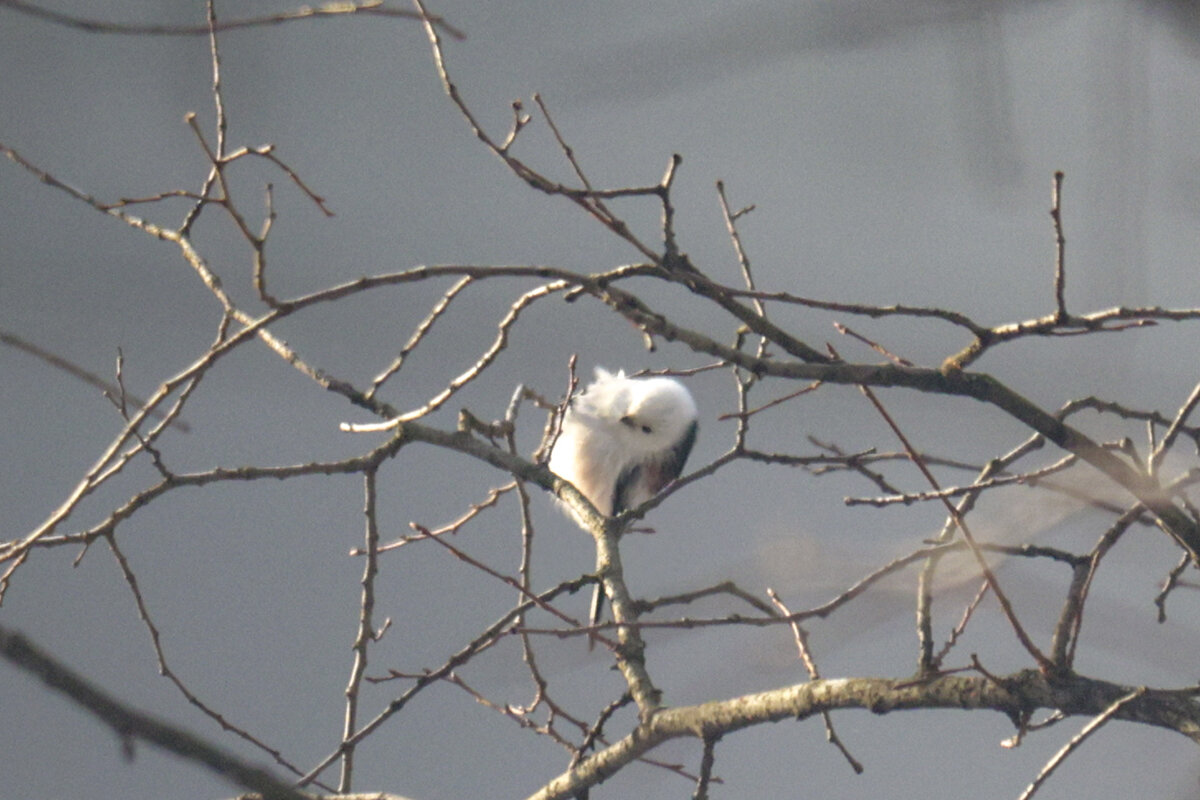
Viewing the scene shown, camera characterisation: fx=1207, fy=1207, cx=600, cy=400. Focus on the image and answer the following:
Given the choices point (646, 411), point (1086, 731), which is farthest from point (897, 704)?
point (646, 411)

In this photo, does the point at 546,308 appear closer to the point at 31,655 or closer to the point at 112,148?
the point at 112,148

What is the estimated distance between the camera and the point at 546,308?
2008mm

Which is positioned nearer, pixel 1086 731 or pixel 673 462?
pixel 1086 731

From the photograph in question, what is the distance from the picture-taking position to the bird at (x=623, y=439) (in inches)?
53.0

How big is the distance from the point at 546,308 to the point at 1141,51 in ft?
4.99

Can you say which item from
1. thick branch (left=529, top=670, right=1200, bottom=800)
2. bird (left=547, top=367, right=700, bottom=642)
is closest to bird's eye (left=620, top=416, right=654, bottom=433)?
bird (left=547, top=367, right=700, bottom=642)

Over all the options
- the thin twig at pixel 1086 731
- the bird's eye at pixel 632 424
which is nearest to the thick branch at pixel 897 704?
the thin twig at pixel 1086 731

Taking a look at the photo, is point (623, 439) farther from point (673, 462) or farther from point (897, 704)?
point (897, 704)

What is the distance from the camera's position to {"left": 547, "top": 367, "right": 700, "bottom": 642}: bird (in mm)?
1346

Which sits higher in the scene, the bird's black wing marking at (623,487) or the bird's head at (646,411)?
the bird's head at (646,411)

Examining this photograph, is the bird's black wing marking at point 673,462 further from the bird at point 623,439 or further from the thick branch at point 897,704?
the thick branch at point 897,704

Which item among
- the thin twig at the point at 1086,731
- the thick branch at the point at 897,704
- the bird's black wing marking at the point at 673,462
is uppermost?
the bird's black wing marking at the point at 673,462

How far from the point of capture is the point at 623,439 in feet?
4.44

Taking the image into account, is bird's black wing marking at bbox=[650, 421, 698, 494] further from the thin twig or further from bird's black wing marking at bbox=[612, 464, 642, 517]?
the thin twig
